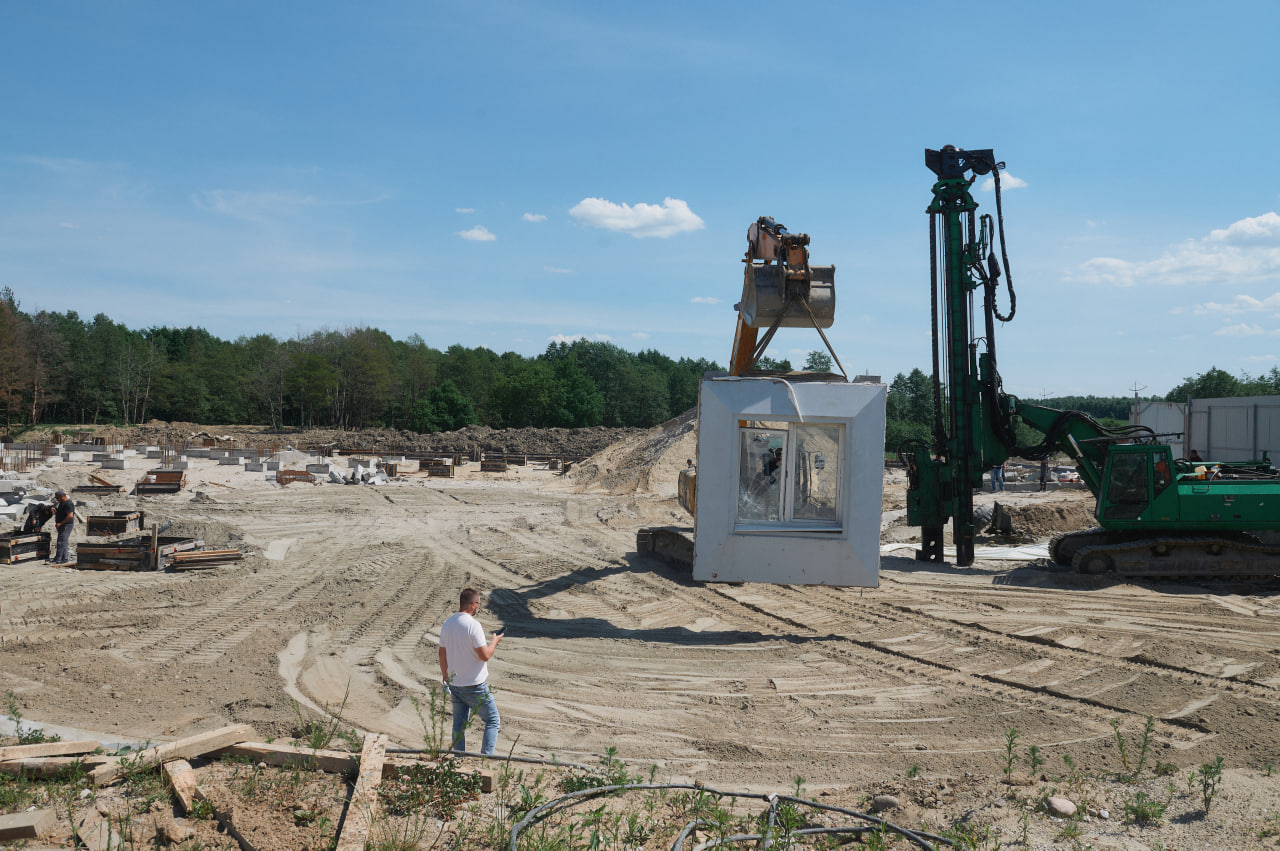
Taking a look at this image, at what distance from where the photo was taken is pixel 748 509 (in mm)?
9820

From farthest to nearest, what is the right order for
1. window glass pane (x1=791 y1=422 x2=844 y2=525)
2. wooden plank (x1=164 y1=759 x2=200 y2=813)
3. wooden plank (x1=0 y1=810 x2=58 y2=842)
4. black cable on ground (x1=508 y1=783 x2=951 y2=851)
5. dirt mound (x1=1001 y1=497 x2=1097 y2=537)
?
dirt mound (x1=1001 y1=497 x2=1097 y2=537) < window glass pane (x1=791 y1=422 x2=844 y2=525) < wooden plank (x1=164 y1=759 x2=200 y2=813) < black cable on ground (x1=508 y1=783 x2=951 y2=851) < wooden plank (x1=0 y1=810 x2=58 y2=842)

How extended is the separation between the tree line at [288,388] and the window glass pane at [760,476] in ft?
193

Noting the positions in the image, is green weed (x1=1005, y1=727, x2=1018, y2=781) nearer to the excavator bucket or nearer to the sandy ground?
the sandy ground

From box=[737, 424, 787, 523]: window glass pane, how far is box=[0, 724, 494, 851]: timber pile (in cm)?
554

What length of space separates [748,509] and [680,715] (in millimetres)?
3274

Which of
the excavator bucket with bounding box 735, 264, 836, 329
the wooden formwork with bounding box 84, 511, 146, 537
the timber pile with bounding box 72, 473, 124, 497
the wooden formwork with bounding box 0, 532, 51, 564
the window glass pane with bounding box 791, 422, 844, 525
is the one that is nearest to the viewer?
the window glass pane with bounding box 791, 422, 844, 525

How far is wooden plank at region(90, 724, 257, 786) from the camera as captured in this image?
484cm

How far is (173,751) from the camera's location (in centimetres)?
507

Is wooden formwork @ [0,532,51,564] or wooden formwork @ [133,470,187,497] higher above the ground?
wooden formwork @ [133,470,187,497]

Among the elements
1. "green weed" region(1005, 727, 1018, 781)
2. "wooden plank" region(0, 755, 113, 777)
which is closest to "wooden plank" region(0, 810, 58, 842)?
"wooden plank" region(0, 755, 113, 777)

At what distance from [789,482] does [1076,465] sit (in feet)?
26.4

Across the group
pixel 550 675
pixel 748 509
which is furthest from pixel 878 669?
pixel 550 675

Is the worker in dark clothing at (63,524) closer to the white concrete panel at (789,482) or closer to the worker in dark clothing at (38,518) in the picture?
the worker in dark clothing at (38,518)

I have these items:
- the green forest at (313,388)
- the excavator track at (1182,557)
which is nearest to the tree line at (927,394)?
the green forest at (313,388)
